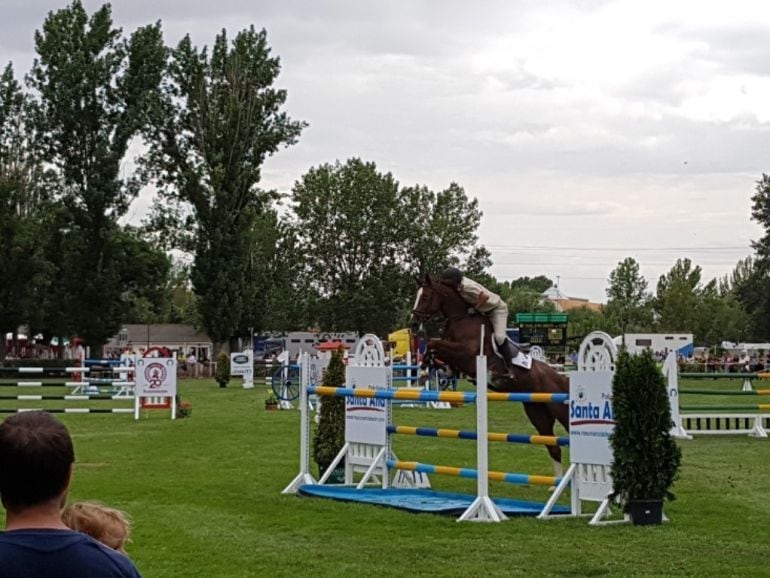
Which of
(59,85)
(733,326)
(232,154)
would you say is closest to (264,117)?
(232,154)

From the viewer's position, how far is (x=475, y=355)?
44.4 feet

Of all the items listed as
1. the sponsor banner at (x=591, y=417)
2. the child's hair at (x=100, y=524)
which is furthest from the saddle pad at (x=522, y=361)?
the child's hair at (x=100, y=524)

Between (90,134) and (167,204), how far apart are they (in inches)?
302

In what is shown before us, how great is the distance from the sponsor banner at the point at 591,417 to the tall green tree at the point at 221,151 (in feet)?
151

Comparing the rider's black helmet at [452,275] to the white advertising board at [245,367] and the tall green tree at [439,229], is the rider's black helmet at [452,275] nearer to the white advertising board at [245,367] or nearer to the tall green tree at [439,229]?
the white advertising board at [245,367]

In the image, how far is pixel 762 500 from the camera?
11523 millimetres

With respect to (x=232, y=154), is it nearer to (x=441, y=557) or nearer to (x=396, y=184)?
(x=396, y=184)

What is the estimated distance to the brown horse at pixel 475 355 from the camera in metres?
12.5

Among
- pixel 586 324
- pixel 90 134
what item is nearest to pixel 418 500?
pixel 90 134

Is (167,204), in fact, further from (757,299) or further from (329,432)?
(329,432)

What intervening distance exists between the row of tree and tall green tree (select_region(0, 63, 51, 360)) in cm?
8

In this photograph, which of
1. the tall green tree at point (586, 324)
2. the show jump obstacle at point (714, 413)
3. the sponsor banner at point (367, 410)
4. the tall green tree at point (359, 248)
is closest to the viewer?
the sponsor banner at point (367, 410)

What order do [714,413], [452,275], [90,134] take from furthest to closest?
[90,134] → [714,413] → [452,275]

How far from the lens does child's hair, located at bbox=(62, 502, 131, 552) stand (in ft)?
10.0
